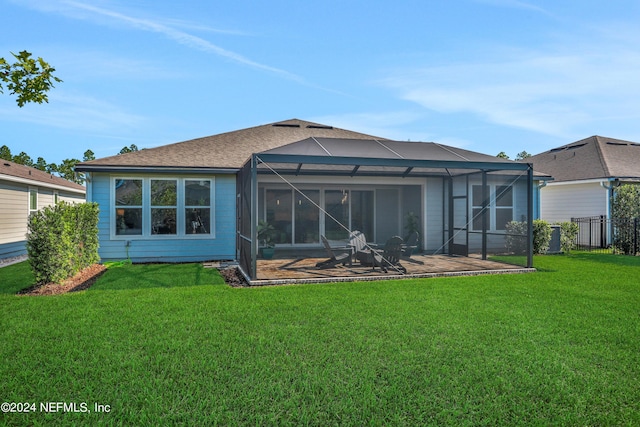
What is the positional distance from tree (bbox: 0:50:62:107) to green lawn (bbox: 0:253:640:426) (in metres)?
3.09

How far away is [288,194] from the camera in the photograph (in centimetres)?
1348

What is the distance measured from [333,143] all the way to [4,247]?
11648 mm

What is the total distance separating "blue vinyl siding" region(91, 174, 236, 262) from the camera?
11242 mm

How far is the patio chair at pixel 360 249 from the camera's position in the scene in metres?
9.65

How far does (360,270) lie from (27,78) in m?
7.03

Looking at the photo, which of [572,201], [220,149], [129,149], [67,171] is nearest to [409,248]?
[220,149]

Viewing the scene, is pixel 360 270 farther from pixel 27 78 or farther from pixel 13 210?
pixel 13 210

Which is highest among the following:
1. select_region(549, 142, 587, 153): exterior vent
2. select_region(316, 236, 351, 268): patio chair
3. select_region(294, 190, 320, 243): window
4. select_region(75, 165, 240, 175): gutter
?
select_region(549, 142, 587, 153): exterior vent

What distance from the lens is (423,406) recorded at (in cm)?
312

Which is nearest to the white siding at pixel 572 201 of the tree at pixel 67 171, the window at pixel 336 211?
the window at pixel 336 211

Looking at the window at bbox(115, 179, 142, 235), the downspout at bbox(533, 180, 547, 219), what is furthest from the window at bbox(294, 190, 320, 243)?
the downspout at bbox(533, 180, 547, 219)

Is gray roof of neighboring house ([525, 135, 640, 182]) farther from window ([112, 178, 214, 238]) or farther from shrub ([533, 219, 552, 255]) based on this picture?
window ([112, 178, 214, 238])

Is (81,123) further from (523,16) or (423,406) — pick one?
(423,406)

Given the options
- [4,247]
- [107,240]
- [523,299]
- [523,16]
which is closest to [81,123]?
[4,247]
